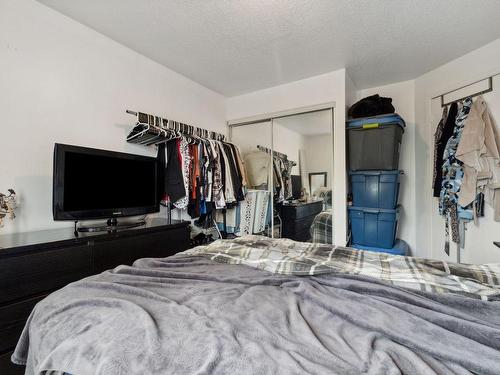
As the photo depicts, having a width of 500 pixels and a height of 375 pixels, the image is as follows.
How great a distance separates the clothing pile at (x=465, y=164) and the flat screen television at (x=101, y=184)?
264cm

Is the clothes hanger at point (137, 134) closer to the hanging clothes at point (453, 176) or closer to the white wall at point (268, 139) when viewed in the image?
the white wall at point (268, 139)

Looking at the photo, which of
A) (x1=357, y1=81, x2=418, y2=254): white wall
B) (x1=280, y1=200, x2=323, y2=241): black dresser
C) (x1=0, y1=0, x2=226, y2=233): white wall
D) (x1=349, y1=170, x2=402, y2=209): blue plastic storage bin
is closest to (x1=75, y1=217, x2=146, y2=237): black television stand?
(x1=0, y1=0, x2=226, y2=233): white wall

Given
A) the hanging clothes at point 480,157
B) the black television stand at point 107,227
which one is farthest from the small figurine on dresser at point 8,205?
the hanging clothes at point 480,157

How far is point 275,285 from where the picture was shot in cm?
98

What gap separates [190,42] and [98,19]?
69 cm

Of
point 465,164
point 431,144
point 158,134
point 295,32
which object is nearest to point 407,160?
point 431,144

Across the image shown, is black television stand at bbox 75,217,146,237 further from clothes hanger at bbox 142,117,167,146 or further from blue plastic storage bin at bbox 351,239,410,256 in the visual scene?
blue plastic storage bin at bbox 351,239,410,256

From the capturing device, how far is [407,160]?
2.91m

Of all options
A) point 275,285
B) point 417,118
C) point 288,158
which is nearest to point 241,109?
point 288,158

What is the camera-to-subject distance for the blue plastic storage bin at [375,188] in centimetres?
241

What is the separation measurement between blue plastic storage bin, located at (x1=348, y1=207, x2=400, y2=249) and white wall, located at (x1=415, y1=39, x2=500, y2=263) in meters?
Answer: 0.52

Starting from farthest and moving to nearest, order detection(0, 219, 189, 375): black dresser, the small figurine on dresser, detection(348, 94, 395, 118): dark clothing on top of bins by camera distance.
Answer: detection(348, 94, 395, 118): dark clothing on top of bins
the small figurine on dresser
detection(0, 219, 189, 375): black dresser

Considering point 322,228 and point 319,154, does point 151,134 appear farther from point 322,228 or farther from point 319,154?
point 322,228

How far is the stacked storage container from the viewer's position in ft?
7.82
